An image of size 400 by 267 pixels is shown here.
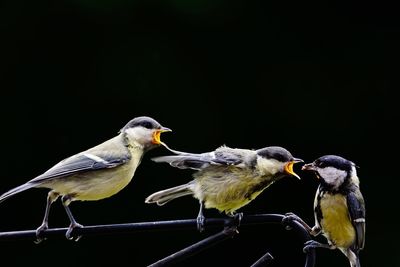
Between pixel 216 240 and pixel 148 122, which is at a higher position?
pixel 148 122

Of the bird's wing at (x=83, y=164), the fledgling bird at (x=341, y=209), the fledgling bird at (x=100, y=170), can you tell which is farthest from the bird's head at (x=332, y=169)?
the bird's wing at (x=83, y=164)

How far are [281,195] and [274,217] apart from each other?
1.49 metres

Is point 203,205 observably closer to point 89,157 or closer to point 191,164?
point 191,164

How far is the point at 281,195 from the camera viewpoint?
3041 mm

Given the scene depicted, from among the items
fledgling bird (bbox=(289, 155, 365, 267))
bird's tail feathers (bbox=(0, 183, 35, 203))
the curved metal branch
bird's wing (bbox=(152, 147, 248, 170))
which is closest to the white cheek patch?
fledgling bird (bbox=(289, 155, 365, 267))

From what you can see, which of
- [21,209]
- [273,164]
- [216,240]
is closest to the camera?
[216,240]

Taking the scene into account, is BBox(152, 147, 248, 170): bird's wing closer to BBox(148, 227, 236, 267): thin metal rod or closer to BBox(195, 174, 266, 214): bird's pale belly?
BBox(195, 174, 266, 214): bird's pale belly

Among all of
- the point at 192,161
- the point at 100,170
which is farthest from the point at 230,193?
the point at 100,170

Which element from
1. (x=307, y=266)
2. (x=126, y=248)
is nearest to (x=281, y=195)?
(x=126, y=248)

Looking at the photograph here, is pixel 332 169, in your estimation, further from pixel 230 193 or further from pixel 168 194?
pixel 168 194

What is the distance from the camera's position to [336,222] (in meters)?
2.00

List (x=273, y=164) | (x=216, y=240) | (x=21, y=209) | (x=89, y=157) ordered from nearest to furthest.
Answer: (x=216, y=240), (x=273, y=164), (x=89, y=157), (x=21, y=209)

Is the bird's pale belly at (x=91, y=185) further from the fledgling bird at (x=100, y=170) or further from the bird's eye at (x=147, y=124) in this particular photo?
the bird's eye at (x=147, y=124)

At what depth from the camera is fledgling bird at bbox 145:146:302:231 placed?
1.94 meters
